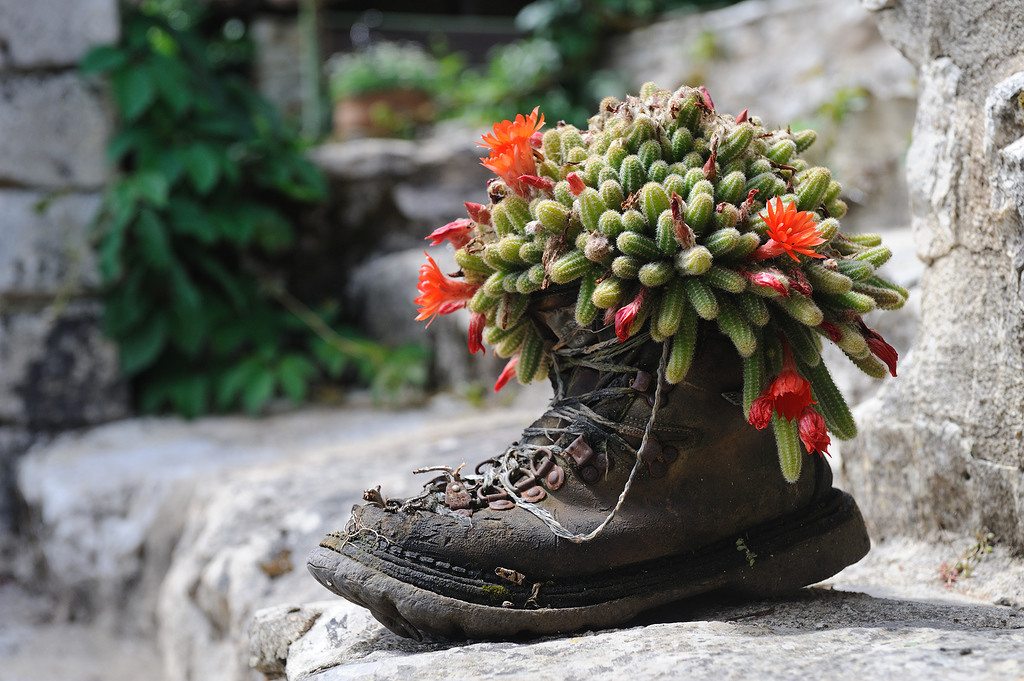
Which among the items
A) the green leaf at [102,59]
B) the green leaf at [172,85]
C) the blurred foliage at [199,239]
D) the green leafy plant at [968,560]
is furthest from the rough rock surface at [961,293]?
the green leaf at [102,59]

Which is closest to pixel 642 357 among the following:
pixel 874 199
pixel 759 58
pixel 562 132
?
pixel 562 132

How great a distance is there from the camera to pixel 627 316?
1204 mm

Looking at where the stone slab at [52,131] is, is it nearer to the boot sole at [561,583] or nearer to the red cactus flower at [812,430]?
the boot sole at [561,583]

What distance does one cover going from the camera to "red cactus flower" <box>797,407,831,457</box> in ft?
3.87

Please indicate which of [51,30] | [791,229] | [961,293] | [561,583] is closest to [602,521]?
[561,583]

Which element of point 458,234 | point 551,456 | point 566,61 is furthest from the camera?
point 566,61

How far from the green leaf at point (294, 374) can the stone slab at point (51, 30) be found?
157cm

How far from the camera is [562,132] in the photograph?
4.64 ft

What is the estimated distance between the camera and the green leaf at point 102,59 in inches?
143

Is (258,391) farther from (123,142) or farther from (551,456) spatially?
(551,456)

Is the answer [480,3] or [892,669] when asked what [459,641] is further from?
[480,3]

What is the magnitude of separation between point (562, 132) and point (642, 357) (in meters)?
0.39

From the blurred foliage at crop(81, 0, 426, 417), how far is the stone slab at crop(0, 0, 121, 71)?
0.12 m

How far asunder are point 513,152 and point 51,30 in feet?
10.6
